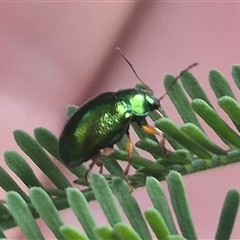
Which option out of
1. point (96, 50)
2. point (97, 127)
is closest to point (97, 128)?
point (97, 127)

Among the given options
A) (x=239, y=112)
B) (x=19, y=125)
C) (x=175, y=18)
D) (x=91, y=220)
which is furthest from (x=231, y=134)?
(x=19, y=125)

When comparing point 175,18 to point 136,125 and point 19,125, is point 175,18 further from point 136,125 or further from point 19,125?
point 136,125

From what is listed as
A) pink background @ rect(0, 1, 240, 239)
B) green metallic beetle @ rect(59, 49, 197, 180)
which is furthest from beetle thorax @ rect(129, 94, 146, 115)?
pink background @ rect(0, 1, 240, 239)

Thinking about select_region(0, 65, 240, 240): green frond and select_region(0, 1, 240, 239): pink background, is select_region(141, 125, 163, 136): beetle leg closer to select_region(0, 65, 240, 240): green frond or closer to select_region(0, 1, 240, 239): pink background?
select_region(0, 65, 240, 240): green frond

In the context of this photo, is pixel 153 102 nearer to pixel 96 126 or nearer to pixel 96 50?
pixel 96 126

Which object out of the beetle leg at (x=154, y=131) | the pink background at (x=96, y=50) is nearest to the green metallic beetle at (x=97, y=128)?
the beetle leg at (x=154, y=131)

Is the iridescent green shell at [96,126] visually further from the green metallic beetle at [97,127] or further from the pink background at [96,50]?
the pink background at [96,50]
